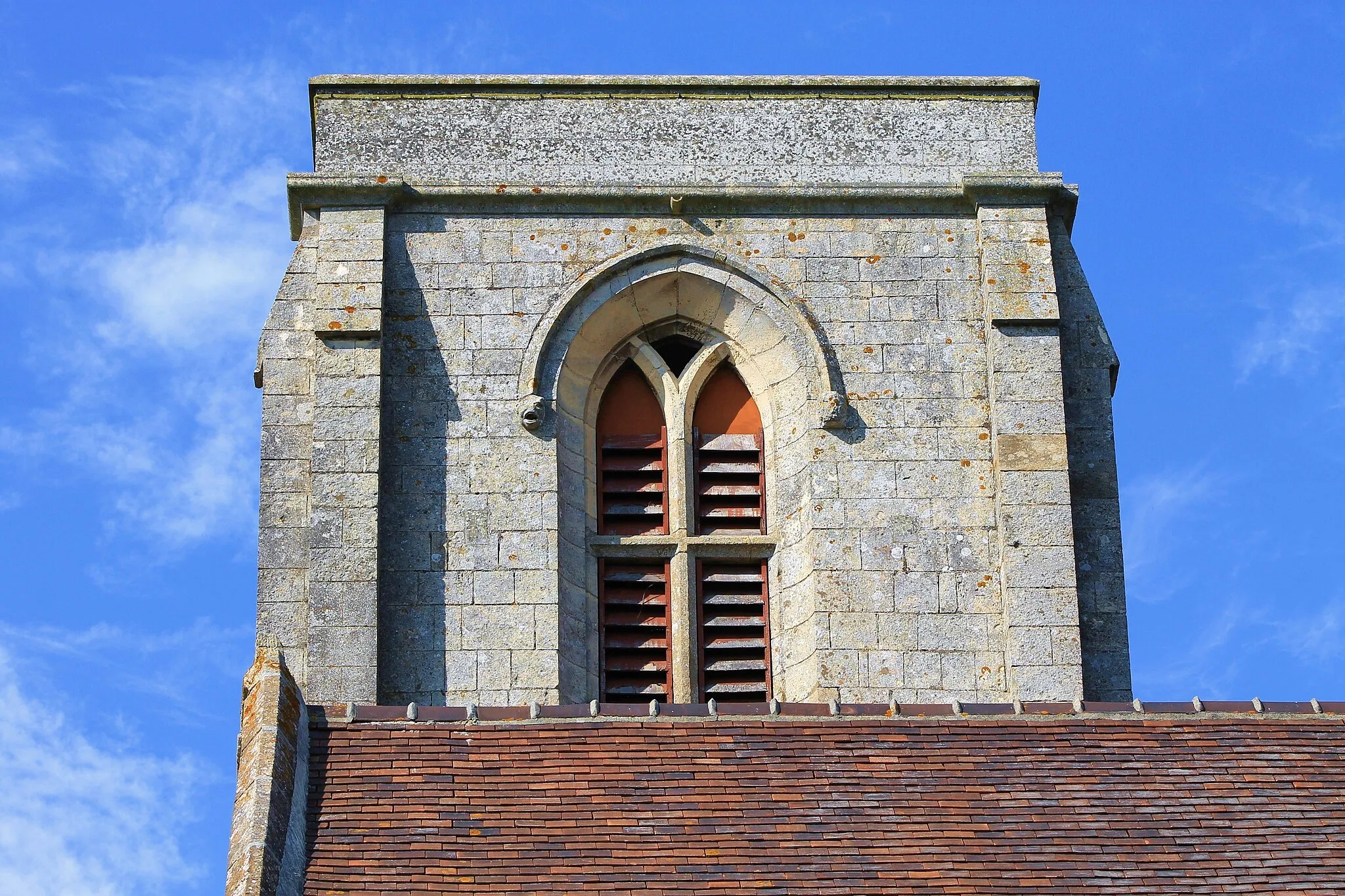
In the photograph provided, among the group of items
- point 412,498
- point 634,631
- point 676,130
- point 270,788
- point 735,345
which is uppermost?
point 676,130

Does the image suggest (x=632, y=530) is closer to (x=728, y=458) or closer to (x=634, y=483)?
(x=634, y=483)

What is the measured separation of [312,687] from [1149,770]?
5552mm

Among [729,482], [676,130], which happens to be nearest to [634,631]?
[729,482]

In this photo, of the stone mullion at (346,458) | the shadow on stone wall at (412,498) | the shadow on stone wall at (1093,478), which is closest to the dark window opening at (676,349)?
the shadow on stone wall at (412,498)

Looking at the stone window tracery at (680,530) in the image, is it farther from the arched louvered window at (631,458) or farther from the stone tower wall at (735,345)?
the stone tower wall at (735,345)

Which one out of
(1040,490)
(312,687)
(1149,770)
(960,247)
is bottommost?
(1149,770)

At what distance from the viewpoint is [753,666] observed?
900 inches

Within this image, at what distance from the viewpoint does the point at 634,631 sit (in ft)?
75.5

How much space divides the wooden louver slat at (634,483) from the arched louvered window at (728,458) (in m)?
0.24

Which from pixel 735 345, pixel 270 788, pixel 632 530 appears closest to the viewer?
pixel 270 788

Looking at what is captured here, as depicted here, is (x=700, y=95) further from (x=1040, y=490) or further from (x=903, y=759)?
(x=903, y=759)

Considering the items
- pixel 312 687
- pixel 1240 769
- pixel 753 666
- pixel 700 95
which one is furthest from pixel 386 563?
pixel 1240 769

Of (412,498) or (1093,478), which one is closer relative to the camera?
(412,498)

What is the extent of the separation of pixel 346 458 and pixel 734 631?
2.84 meters
